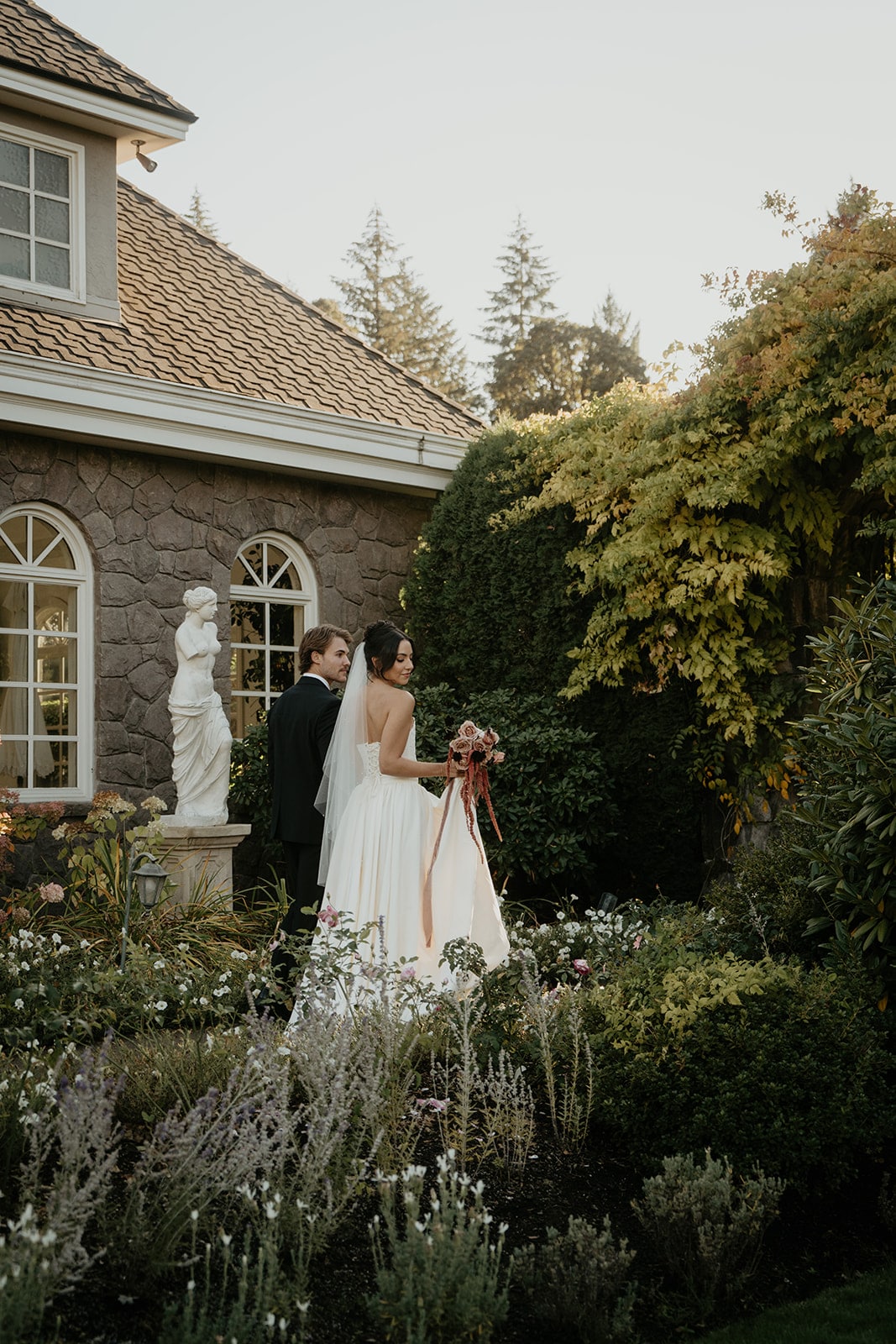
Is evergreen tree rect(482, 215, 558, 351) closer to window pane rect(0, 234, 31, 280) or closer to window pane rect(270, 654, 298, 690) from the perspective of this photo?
window pane rect(270, 654, 298, 690)

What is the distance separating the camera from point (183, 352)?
9648mm

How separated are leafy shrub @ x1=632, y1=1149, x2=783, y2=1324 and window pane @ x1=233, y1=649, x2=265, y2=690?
22.4 ft

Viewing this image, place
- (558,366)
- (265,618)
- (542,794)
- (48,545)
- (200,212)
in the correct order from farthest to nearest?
(558,366), (200,212), (265,618), (48,545), (542,794)

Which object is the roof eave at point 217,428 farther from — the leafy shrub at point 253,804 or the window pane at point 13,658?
the leafy shrub at point 253,804

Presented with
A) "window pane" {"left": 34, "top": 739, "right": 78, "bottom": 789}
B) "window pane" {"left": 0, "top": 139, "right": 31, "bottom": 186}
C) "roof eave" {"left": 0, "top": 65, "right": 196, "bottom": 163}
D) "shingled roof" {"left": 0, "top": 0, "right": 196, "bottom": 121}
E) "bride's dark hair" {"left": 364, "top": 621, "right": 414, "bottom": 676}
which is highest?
Result: "shingled roof" {"left": 0, "top": 0, "right": 196, "bottom": 121}

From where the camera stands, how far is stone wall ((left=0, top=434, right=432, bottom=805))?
8.65 metres

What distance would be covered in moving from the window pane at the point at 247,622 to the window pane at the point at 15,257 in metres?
2.97

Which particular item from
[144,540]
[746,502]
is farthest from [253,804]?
[746,502]

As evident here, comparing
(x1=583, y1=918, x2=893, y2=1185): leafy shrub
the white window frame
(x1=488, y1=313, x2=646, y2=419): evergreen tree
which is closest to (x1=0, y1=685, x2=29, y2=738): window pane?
the white window frame

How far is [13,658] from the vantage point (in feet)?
28.5

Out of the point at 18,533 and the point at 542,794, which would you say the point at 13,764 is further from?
the point at 542,794

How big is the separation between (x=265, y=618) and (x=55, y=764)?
82.8 inches

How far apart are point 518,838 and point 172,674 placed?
300cm

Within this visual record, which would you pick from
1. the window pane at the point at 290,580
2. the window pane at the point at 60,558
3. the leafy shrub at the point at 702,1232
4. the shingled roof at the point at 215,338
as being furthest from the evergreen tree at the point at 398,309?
the leafy shrub at the point at 702,1232
